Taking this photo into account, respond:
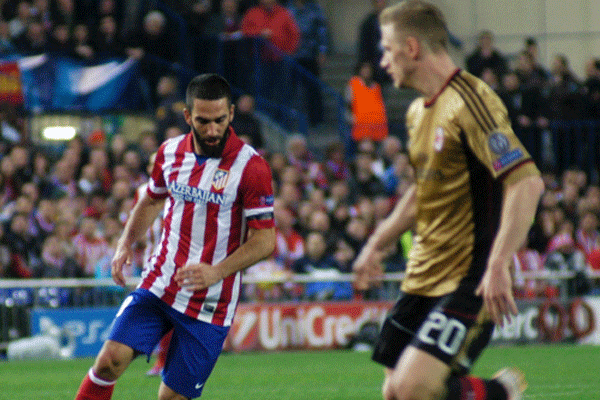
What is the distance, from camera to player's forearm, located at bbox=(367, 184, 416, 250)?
5.07 m

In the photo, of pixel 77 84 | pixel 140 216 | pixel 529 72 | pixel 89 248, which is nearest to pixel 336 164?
pixel 529 72

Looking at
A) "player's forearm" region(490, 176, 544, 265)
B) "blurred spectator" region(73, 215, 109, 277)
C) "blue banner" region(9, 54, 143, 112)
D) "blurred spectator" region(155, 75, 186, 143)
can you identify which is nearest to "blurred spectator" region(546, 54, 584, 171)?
"blurred spectator" region(155, 75, 186, 143)

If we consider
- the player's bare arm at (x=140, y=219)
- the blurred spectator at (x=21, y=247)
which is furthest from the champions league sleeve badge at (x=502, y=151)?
the blurred spectator at (x=21, y=247)

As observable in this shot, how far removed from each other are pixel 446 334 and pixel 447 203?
59cm

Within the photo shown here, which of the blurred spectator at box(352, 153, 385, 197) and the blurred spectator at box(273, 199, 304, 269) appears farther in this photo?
the blurred spectator at box(352, 153, 385, 197)

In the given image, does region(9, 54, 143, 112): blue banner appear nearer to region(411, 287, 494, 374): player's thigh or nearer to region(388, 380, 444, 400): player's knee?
region(411, 287, 494, 374): player's thigh

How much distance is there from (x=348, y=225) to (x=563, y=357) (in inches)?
152

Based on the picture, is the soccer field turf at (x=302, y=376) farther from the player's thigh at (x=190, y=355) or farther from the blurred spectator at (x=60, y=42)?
the blurred spectator at (x=60, y=42)

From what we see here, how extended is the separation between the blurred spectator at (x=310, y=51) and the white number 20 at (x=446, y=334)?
48.2 feet

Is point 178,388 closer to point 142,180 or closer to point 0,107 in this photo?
point 142,180

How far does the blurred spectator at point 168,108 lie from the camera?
1583 cm

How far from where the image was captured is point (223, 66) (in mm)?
18859

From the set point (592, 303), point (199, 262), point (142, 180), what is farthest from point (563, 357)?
point (199, 262)

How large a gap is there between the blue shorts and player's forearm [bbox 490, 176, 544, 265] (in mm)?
2159
